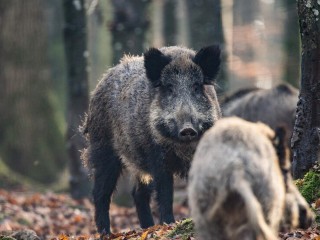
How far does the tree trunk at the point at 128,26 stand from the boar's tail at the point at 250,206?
518 inches

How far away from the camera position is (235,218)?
643 cm

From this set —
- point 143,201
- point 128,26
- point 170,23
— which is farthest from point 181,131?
point 170,23

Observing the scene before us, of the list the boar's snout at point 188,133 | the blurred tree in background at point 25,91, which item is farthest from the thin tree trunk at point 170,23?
the boar's snout at point 188,133

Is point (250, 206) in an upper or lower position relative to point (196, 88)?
lower

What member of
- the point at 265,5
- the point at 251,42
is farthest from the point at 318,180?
the point at 265,5

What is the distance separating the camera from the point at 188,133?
10.4 m

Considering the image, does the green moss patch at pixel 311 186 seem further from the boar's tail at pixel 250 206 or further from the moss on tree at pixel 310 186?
the boar's tail at pixel 250 206

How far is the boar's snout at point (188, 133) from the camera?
10406 mm

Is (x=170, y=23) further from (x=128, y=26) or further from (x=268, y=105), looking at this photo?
(x=268, y=105)

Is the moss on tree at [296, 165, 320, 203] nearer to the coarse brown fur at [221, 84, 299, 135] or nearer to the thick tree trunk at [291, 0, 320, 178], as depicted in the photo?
the thick tree trunk at [291, 0, 320, 178]

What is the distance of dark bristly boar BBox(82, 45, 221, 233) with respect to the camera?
10953 mm

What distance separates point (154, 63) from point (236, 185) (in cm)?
531

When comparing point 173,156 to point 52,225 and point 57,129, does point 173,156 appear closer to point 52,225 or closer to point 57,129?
point 52,225

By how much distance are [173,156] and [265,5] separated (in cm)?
5401
